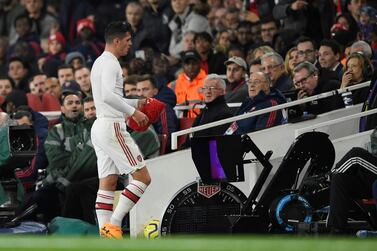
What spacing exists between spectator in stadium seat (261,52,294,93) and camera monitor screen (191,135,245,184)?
313cm

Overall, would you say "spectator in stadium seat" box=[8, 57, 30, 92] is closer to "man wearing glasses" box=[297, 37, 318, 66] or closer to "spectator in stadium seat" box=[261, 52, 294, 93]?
"man wearing glasses" box=[297, 37, 318, 66]

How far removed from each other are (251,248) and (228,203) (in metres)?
7.14

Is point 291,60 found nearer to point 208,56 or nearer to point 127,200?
point 208,56

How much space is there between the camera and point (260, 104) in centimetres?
1511

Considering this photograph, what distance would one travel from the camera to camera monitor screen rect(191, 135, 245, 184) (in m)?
13.2

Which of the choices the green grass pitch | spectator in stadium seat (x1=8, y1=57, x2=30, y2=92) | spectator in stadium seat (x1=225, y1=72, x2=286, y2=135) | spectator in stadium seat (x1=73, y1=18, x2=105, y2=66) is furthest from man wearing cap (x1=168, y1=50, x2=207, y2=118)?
the green grass pitch

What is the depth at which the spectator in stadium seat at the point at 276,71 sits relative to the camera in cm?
1631

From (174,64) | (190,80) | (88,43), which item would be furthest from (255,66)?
(88,43)

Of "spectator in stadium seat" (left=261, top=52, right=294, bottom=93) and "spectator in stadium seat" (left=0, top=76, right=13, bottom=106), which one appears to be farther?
"spectator in stadium seat" (left=0, top=76, right=13, bottom=106)

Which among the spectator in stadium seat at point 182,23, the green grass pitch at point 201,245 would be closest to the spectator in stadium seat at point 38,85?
the spectator in stadium seat at point 182,23

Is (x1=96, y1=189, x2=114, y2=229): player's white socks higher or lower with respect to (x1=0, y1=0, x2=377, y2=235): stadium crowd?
lower

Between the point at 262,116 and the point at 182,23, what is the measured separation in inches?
245

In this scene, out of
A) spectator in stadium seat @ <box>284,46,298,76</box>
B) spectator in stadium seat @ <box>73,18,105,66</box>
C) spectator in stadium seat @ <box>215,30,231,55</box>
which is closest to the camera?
spectator in stadium seat @ <box>284,46,298,76</box>

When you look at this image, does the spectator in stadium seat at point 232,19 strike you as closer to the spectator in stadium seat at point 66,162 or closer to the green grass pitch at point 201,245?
the spectator in stadium seat at point 66,162
